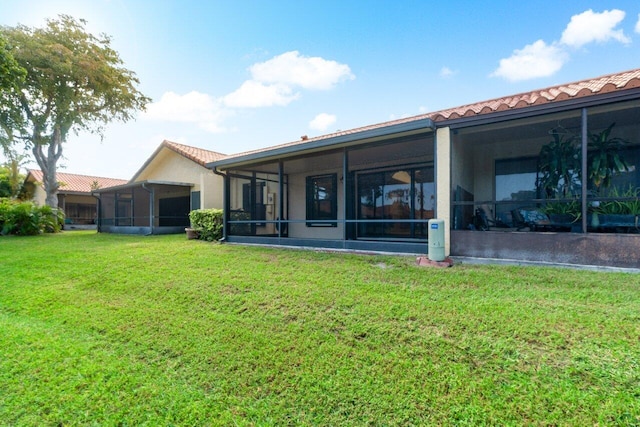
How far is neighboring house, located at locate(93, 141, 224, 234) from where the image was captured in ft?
44.6

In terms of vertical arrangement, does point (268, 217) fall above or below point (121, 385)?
above

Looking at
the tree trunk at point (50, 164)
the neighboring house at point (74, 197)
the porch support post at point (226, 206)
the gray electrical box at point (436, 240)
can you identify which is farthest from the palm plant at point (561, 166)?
the neighboring house at point (74, 197)

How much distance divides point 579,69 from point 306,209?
35.1 ft

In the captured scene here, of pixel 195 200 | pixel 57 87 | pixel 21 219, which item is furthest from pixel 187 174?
pixel 57 87

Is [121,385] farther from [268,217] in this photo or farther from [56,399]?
[268,217]

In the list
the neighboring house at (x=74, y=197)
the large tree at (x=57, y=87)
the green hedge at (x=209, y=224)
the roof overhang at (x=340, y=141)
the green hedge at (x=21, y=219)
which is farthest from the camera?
the neighboring house at (x=74, y=197)

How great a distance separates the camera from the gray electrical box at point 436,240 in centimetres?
566

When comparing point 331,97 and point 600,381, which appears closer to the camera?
point 600,381

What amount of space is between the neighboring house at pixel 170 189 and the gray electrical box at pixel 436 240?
9743 millimetres

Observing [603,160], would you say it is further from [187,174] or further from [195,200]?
[187,174]

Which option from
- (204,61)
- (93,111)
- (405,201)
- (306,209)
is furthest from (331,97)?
(93,111)

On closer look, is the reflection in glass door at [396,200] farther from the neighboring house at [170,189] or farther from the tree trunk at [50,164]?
the tree trunk at [50,164]

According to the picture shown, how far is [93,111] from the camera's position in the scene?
19.3m

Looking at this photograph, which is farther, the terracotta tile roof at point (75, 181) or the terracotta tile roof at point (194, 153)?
the terracotta tile roof at point (75, 181)
